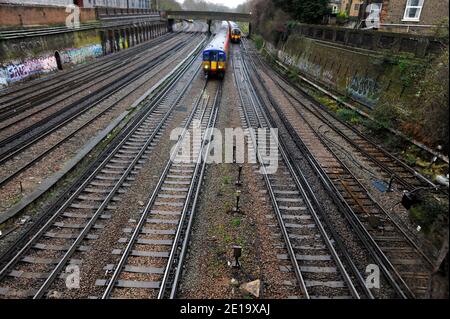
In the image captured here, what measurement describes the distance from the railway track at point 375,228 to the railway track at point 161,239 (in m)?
4.66

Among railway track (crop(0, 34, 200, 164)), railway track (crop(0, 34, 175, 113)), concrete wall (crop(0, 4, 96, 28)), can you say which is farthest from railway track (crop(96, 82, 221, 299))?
concrete wall (crop(0, 4, 96, 28))

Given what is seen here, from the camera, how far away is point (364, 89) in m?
17.5

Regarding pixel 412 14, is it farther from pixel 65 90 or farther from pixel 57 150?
pixel 65 90

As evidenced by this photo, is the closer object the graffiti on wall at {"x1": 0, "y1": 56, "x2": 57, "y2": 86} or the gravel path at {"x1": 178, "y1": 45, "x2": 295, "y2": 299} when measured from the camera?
the gravel path at {"x1": 178, "y1": 45, "x2": 295, "y2": 299}

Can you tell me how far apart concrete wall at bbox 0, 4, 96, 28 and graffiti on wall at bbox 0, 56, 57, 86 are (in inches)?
106

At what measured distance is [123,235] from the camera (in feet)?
26.6

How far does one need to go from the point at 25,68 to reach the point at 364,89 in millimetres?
22991

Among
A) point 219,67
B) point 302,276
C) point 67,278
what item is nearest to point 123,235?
point 67,278

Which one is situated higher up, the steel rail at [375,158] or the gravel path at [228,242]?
the steel rail at [375,158]

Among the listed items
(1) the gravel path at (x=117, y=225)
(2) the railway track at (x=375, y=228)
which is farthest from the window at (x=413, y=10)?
(1) the gravel path at (x=117, y=225)

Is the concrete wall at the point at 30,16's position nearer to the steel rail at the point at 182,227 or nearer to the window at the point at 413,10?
the steel rail at the point at 182,227

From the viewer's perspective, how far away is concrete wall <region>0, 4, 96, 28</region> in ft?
69.5

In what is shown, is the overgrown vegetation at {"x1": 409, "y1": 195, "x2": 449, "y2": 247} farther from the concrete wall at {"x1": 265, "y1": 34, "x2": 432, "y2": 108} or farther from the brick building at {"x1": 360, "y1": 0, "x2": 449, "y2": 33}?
the brick building at {"x1": 360, "y1": 0, "x2": 449, "y2": 33}

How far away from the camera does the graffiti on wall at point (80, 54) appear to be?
27316 mm
